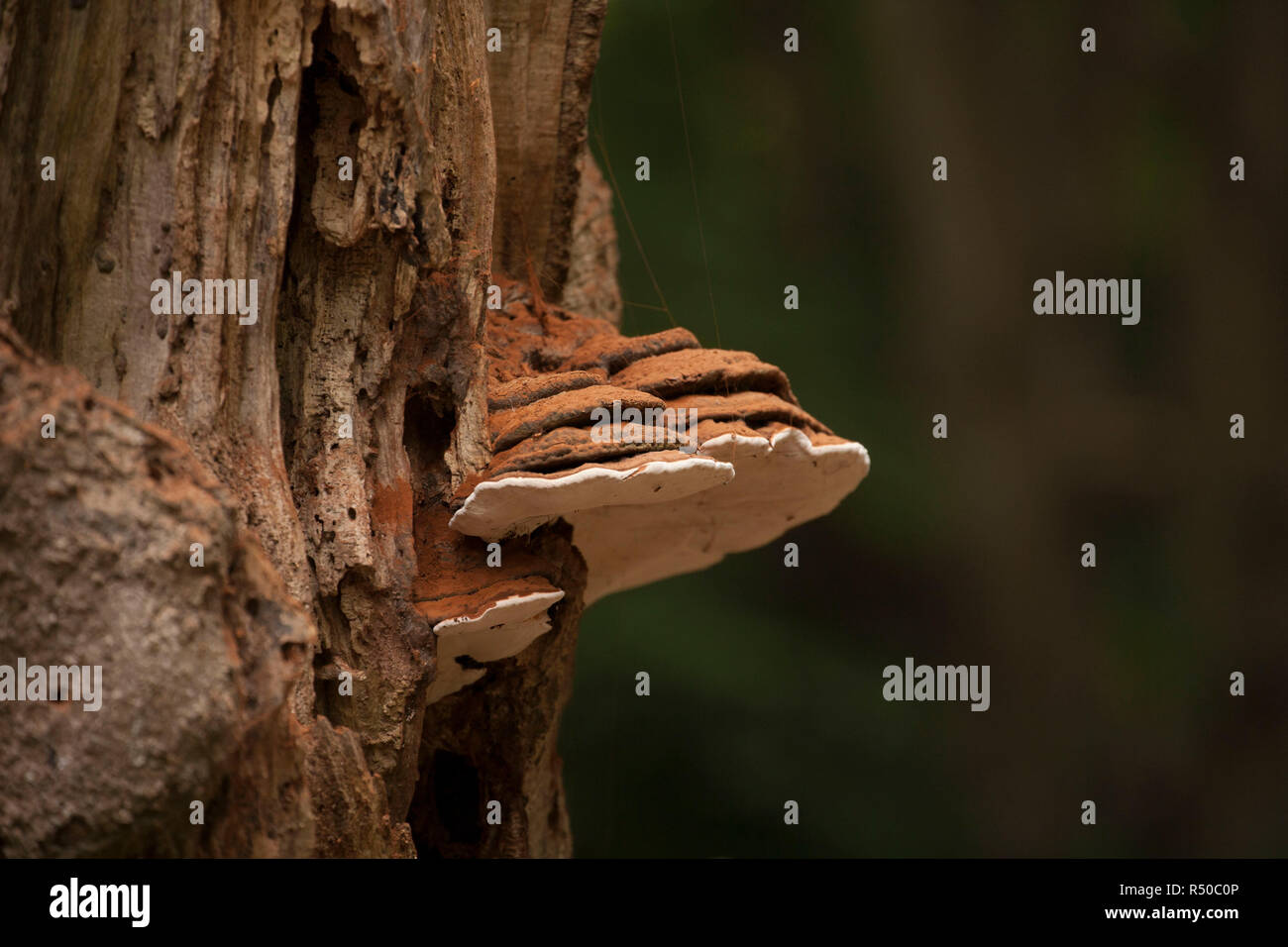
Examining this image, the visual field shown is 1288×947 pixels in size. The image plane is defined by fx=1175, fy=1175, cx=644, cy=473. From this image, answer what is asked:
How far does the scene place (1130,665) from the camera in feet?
15.0

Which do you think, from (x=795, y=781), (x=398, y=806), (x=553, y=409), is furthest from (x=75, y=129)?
(x=795, y=781)

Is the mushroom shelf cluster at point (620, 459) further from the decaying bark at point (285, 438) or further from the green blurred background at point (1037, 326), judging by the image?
the green blurred background at point (1037, 326)

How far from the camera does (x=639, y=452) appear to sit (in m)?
1.80

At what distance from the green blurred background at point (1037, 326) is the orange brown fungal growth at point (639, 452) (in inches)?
75.9

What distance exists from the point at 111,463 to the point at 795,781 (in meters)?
3.98

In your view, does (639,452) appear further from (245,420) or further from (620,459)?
(245,420)

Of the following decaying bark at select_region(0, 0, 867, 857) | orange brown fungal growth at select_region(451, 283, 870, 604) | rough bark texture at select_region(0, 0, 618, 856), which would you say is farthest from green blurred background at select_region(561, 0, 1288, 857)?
rough bark texture at select_region(0, 0, 618, 856)

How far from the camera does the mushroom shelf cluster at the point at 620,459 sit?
179 cm

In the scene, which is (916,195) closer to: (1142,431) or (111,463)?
(1142,431)

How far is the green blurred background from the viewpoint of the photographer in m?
4.52

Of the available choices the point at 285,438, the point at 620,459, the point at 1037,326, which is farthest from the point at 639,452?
the point at 1037,326

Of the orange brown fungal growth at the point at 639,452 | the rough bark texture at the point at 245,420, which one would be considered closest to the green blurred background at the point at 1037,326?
the orange brown fungal growth at the point at 639,452

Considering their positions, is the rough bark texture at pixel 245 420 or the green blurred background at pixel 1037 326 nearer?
the rough bark texture at pixel 245 420

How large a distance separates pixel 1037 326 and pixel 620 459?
10.3 ft
